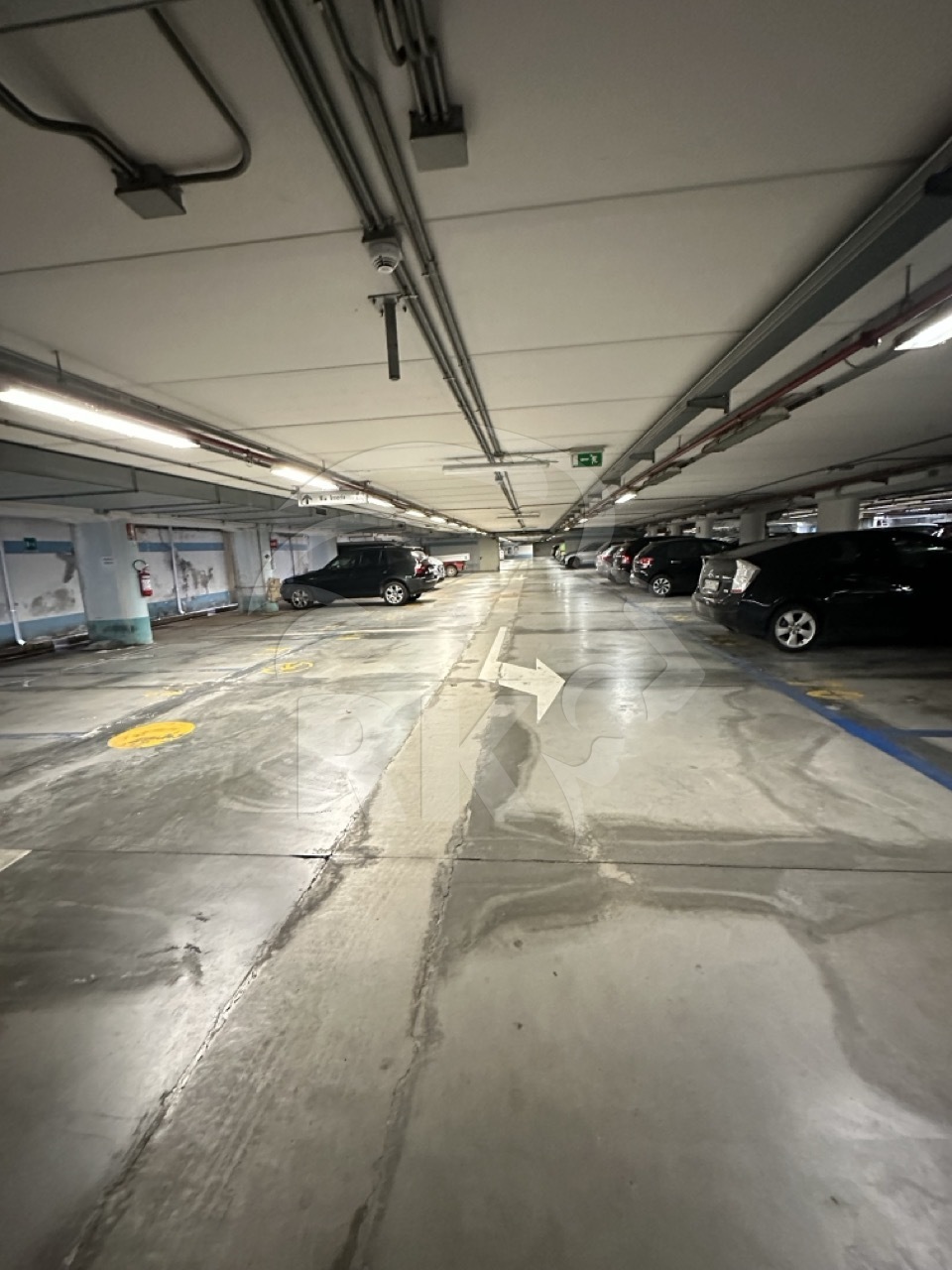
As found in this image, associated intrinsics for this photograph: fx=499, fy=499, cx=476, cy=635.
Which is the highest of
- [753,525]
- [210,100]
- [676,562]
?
[210,100]

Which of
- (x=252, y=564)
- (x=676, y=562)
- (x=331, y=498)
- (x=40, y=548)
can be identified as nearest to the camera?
(x=331, y=498)

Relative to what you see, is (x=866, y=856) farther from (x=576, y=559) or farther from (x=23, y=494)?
(x=576, y=559)

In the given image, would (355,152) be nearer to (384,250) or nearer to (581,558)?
(384,250)

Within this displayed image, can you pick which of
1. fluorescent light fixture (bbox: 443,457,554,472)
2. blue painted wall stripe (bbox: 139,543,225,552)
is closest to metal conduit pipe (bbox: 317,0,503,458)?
fluorescent light fixture (bbox: 443,457,554,472)

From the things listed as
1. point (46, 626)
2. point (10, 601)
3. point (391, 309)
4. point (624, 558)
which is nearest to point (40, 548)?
point (10, 601)

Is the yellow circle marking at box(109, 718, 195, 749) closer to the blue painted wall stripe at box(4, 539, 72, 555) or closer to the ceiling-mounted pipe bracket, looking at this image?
the ceiling-mounted pipe bracket

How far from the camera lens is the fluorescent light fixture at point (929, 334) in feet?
9.11

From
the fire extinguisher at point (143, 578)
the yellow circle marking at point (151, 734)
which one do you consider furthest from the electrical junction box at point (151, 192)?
the fire extinguisher at point (143, 578)

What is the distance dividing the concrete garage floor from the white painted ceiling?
2.89m

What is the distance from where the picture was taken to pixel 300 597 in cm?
1476

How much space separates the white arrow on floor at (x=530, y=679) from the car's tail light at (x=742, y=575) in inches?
108

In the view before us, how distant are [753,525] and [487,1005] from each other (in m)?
17.2

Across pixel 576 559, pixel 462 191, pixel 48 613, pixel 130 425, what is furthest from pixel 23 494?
pixel 576 559

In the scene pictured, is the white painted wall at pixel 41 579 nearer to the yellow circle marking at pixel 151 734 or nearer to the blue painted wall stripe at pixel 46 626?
the blue painted wall stripe at pixel 46 626
